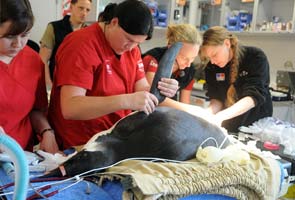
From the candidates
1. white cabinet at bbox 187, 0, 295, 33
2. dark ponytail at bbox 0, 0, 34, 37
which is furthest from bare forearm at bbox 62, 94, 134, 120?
white cabinet at bbox 187, 0, 295, 33

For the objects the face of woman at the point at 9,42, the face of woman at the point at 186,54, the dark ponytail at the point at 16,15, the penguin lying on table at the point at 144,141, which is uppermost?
the dark ponytail at the point at 16,15

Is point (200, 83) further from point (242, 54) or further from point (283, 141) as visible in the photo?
point (283, 141)

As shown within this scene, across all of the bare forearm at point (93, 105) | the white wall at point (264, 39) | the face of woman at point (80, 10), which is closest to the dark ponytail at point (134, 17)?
the bare forearm at point (93, 105)

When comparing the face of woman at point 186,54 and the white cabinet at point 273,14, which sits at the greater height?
the white cabinet at point 273,14

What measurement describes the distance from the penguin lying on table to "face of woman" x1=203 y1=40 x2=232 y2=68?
1041mm

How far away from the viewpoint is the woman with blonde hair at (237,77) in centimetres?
201

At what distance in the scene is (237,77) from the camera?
2139mm

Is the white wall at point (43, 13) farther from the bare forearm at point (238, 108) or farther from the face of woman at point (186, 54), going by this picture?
the bare forearm at point (238, 108)

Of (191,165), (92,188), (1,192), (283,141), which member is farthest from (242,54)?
(1,192)

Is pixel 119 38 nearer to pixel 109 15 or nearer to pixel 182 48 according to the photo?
pixel 109 15

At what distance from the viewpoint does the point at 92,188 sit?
0.87 meters

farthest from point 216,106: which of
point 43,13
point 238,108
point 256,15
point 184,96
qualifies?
point 43,13

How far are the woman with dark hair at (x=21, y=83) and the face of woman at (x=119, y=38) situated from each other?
275 millimetres

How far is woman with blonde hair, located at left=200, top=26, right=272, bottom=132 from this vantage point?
6.60 feet
